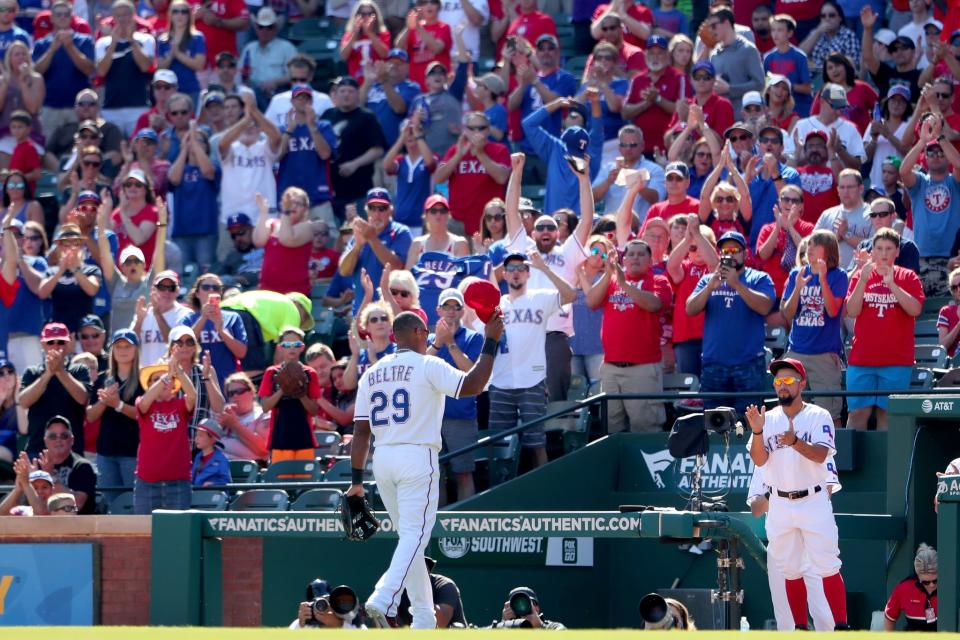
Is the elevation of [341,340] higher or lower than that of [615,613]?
higher

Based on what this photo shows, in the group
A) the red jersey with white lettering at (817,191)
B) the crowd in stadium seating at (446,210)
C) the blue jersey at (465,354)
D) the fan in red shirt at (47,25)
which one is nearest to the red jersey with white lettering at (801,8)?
the crowd in stadium seating at (446,210)

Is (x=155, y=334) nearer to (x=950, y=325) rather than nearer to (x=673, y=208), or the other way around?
(x=673, y=208)

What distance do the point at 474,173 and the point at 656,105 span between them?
6.35 ft

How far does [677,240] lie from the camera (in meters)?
13.5

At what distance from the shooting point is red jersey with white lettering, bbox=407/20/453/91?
18.2 metres

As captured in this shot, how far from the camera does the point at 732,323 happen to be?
12281 millimetres

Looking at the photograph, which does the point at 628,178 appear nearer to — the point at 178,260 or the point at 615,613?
the point at 615,613

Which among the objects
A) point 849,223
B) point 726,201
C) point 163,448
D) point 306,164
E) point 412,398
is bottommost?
point 163,448

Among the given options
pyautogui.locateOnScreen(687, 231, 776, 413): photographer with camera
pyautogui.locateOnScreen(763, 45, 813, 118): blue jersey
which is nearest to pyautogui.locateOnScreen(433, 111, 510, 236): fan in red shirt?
pyautogui.locateOnScreen(763, 45, 813, 118): blue jersey

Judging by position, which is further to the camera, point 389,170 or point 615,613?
point 389,170

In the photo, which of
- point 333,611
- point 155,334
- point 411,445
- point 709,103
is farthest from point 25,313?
point 411,445

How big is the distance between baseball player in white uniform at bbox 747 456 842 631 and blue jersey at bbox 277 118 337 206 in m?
8.11

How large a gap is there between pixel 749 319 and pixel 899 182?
3.16m

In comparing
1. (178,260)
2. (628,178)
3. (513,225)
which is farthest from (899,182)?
(178,260)
